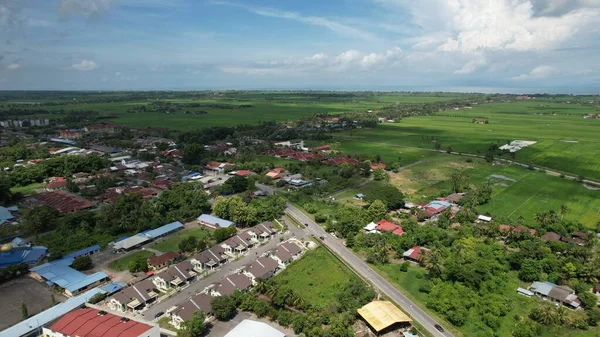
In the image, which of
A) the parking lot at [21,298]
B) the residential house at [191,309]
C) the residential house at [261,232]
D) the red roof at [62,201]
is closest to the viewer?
the residential house at [191,309]

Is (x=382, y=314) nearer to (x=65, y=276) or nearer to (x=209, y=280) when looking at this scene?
(x=209, y=280)

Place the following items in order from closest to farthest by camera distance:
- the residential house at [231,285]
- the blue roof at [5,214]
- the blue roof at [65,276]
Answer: the residential house at [231,285], the blue roof at [65,276], the blue roof at [5,214]

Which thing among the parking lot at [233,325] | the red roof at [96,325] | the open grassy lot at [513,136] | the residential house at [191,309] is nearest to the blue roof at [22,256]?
the red roof at [96,325]

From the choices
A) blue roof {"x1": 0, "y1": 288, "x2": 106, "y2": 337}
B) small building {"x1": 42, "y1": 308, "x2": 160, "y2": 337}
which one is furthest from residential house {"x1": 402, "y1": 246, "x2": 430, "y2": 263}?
blue roof {"x1": 0, "y1": 288, "x2": 106, "y2": 337}

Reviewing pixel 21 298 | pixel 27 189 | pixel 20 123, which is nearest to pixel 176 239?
pixel 21 298

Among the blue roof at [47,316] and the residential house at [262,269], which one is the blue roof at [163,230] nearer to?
the blue roof at [47,316]

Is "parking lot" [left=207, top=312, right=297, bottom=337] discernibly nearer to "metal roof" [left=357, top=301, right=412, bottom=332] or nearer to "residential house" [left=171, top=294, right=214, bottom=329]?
"residential house" [left=171, top=294, right=214, bottom=329]
